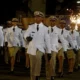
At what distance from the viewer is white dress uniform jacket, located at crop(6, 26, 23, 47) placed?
53.5 ft

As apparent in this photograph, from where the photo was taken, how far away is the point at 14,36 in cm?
1658

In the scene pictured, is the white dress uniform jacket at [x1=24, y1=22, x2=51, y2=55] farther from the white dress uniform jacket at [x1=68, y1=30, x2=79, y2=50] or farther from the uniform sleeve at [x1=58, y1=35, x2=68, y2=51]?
the white dress uniform jacket at [x1=68, y1=30, x2=79, y2=50]

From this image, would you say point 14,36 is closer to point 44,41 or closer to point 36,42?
point 44,41

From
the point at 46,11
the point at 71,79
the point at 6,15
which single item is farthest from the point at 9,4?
the point at 71,79

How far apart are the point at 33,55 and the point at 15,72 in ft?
17.1

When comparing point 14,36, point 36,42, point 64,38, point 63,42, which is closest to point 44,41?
point 36,42

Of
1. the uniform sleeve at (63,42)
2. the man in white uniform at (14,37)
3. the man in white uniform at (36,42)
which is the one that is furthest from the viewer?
the man in white uniform at (14,37)

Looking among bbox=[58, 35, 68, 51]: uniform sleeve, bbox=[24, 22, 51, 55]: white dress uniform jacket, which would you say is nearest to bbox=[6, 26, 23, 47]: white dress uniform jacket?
bbox=[58, 35, 68, 51]: uniform sleeve

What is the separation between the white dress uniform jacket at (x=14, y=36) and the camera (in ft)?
53.5

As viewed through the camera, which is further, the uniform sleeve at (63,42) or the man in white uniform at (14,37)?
the man in white uniform at (14,37)

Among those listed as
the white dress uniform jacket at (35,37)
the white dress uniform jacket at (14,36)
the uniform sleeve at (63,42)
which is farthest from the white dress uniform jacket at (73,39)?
the white dress uniform jacket at (35,37)

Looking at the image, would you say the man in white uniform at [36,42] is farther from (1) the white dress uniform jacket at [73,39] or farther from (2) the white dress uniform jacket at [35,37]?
(1) the white dress uniform jacket at [73,39]

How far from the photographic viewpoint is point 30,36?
11539mm

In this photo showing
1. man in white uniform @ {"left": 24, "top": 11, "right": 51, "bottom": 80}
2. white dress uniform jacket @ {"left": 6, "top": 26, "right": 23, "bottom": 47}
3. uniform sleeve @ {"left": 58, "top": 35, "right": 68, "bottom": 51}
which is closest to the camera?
man in white uniform @ {"left": 24, "top": 11, "right": 51, "bottom": 80}
